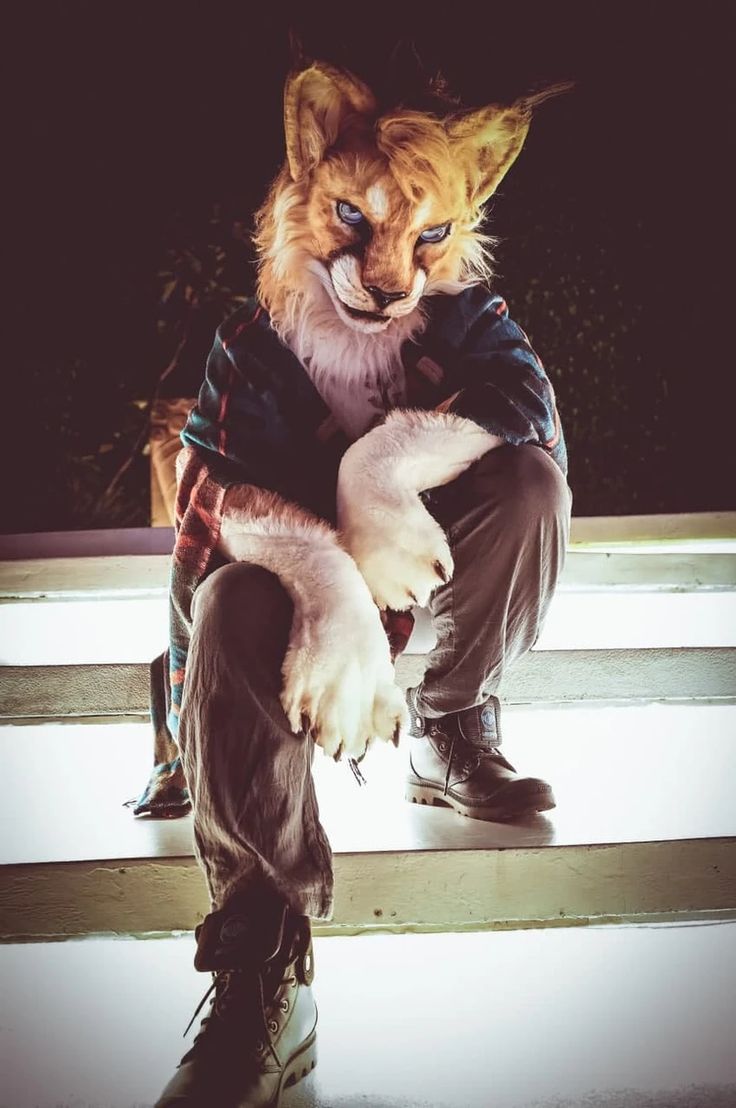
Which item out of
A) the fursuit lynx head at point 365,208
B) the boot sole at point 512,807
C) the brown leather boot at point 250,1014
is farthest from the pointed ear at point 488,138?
the brown leather boot at point 250,1014

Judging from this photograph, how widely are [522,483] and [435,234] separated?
12.3 inches

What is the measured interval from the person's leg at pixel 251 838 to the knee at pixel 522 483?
27cm

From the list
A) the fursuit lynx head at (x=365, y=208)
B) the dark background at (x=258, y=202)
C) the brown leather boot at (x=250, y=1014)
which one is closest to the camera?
the brown leather boot at (x=250, y=1014)

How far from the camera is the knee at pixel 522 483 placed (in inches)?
31.8

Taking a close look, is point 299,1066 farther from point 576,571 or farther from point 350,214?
point 576,571

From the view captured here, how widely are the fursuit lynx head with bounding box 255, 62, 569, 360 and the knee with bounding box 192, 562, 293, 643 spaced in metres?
0.32

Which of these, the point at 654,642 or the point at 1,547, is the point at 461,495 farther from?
the point at 1,547

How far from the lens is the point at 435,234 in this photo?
34.4 inches

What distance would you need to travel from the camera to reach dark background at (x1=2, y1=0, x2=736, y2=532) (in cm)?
111

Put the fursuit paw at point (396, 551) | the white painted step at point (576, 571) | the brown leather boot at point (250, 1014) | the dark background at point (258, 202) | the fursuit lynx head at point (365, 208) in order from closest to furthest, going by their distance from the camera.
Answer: the brown leather boot at point (250, 1014) → the fursuit paw at point (396, 551) → the fursuit lynx head at point (365, 208) → the dark background at point (258, 202) → the white painted step at point (576, 571)

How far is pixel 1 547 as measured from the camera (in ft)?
4.58

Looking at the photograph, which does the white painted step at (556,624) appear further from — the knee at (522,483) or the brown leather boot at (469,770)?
the knee at (522,483)

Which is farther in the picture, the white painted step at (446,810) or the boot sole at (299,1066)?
the white painted step at (446,810)

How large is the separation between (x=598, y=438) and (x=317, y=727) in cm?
98
